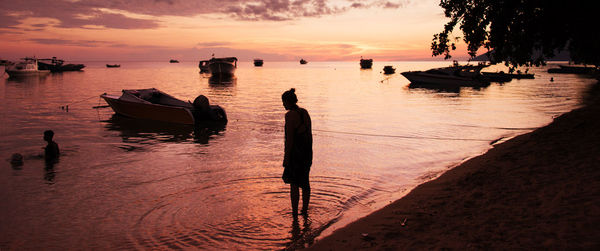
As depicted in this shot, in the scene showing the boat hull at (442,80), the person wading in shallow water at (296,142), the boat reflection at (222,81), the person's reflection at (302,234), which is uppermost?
the boat hull at (442,80)

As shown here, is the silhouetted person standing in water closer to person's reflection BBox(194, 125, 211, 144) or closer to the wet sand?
person's reflection BBox(194, 125, 211, 144)

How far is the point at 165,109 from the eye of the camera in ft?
67.2

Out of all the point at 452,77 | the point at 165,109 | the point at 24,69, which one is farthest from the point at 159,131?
the point at 24,69

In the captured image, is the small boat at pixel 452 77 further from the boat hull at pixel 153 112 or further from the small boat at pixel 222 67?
the small boat at pixel 222 67

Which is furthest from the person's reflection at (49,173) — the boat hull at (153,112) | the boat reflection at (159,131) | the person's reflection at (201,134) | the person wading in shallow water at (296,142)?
the boat hull at (153,112)

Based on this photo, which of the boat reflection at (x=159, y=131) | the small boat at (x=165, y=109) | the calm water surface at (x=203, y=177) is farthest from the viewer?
the small boat at (x=165, y=109)

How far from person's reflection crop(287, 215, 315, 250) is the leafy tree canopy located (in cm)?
999

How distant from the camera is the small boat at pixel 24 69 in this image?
75.8 meters

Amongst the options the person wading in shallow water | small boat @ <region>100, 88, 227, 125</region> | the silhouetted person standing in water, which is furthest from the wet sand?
small boat @ <region>100, 88, 227, 125</region>

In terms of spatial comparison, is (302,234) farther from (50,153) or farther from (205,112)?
(205,112)

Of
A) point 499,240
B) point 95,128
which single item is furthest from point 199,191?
point 95,128

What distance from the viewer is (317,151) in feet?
45.6

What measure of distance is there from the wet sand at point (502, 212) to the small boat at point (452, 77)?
146ft

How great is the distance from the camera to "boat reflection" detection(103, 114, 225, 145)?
16828mm
